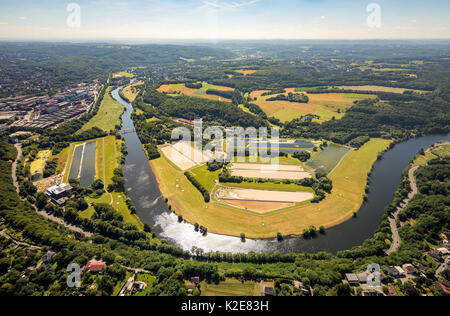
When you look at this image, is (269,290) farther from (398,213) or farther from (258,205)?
(398,213)

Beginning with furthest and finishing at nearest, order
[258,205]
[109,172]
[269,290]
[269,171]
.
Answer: [109,172] < [269,171] < [258,205] < [269,290]

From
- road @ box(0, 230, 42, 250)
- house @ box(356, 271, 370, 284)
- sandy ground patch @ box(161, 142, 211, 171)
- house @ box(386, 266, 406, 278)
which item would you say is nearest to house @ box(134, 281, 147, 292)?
road @ box(0, 230, 42, 250)

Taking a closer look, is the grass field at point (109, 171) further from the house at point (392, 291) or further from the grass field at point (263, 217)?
the house at point (392, 291)

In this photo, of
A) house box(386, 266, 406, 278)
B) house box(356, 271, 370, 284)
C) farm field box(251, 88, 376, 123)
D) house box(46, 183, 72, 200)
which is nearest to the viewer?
house box(356, 271, 370, 284)

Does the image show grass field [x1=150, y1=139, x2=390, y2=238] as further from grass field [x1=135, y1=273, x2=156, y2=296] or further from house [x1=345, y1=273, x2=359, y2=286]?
grass field [x1=135, y1=273, x2=156, y2=296]

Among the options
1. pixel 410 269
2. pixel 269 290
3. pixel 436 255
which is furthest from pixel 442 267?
pixel 269 290
